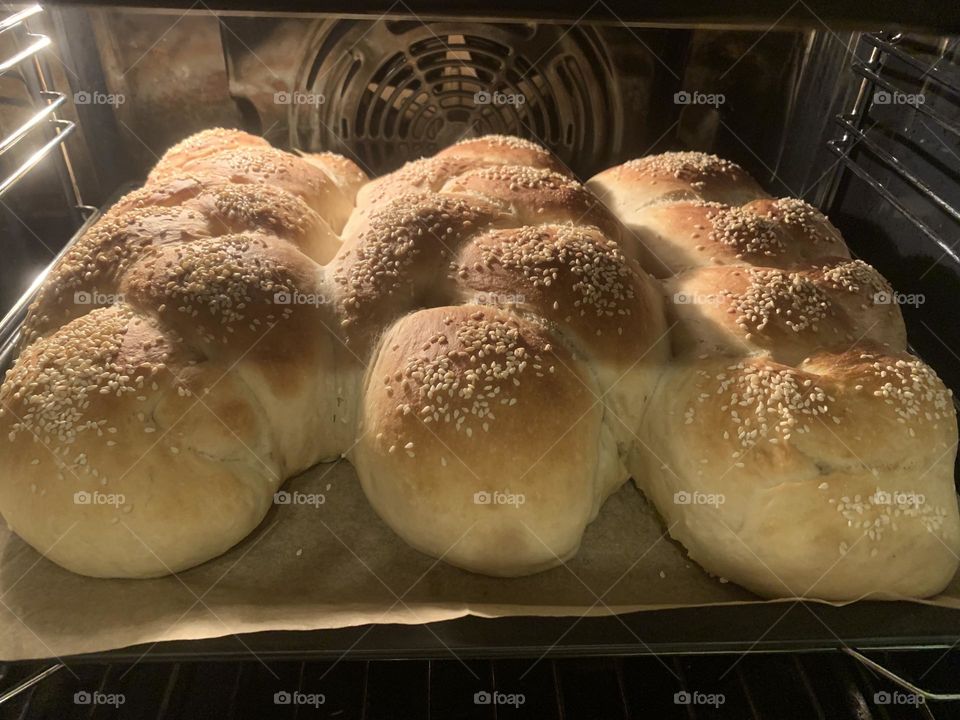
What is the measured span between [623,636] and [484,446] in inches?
17.2

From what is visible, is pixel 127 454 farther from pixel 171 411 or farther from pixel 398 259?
pixel 398 259

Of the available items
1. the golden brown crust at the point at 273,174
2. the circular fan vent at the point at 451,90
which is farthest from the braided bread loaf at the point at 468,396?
the circular fan vent at the point at 451,90

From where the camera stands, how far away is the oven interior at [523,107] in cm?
195

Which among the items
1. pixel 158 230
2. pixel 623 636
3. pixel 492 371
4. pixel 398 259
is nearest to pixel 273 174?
pixel 158 230

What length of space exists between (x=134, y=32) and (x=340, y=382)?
56.7 inches

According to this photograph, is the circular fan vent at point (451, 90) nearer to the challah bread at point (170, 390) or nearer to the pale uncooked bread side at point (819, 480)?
the challah bread at point (170, 390)

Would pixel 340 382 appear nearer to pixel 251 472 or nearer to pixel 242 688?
pixel 251 472

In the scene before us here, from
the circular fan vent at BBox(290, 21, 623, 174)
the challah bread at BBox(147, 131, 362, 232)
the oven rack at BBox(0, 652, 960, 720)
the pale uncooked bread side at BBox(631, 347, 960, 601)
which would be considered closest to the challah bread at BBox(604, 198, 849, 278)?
the pale uncooked bread side at BBox(631, 347, 960, 601)

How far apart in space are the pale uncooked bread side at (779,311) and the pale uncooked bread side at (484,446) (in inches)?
13.8

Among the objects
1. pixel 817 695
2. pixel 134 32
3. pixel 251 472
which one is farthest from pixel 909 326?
pixel 134 32

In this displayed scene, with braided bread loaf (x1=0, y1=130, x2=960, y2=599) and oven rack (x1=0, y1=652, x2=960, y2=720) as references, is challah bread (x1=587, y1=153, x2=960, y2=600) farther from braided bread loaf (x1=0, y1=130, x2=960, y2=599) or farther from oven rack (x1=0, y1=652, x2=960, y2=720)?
oven rack (x1=0, y1=652, x2=960, y2=720)

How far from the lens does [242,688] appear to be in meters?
1.55

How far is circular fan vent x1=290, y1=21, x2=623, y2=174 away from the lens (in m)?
2.27

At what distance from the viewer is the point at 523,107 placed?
7.90ft
